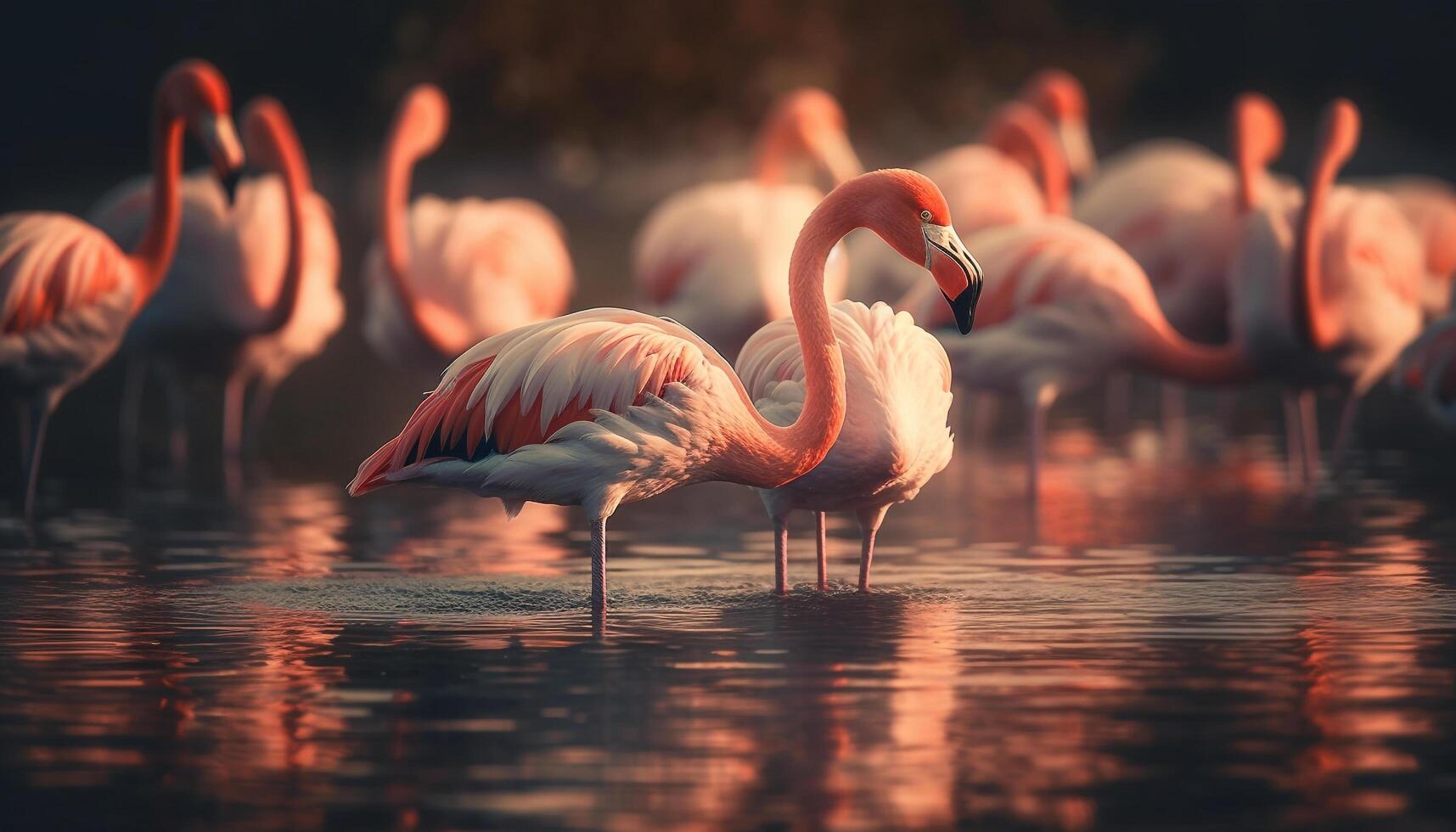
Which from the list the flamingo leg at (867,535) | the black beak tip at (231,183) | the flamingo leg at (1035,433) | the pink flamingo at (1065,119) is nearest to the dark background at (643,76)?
the pink flamingo at (1065,119)

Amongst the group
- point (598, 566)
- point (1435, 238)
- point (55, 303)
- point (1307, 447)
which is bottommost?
point (598, 566)

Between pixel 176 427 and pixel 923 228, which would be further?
pixel 176 427

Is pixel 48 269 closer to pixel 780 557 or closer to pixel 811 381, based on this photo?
pixel 780 557

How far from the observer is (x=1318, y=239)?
1167 cm

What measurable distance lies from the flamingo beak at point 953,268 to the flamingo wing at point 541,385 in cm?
69

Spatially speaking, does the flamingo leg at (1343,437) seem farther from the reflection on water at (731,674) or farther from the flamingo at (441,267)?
the flamingo at (441,267)

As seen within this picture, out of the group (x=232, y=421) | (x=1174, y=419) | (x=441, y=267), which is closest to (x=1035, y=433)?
(x=441, y=267)

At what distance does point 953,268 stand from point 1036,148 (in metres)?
9.35

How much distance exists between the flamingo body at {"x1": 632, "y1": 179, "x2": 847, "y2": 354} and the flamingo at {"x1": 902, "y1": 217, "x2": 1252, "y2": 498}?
2207mm

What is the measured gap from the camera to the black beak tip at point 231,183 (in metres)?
11.2

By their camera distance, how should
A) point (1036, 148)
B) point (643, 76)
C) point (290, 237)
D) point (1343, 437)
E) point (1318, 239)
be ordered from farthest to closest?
1. point (643, 76)
2. point (1036, 148)
3. point (290, 237)
4. point (1343, 437)
5. point (1318, 239)

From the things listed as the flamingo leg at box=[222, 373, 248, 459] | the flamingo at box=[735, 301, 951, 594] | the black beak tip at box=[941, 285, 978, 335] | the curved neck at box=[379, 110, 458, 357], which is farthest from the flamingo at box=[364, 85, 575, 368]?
the black beak tip at box=[941, 285, 978, 335]

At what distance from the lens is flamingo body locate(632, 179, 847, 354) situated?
13.9 metres

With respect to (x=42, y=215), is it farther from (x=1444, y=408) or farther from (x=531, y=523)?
(x=1444, y=408)
